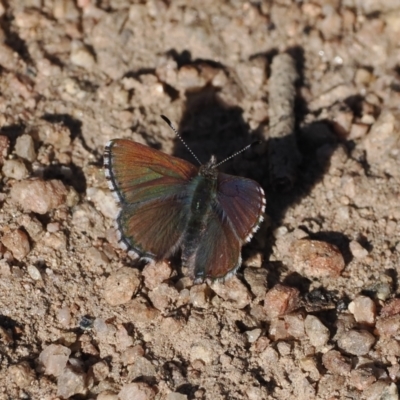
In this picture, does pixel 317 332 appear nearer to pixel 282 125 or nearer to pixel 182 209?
pixel 182 209

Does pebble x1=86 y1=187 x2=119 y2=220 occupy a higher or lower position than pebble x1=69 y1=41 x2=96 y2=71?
lower

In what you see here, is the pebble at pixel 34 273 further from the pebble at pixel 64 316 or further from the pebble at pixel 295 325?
the pebble at pixel 295 325

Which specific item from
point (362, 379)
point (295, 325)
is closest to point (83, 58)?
point (295, 325)

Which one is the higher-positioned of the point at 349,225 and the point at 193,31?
the point at 193,31

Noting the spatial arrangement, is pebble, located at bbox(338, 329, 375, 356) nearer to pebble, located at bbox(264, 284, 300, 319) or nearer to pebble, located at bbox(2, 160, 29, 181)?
pebble, located at bbox(264, 284, 300, 319)

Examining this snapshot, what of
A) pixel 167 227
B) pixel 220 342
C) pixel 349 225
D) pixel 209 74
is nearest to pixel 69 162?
pixel 167 227

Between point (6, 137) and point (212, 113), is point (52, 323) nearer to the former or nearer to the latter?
point (6, 137)

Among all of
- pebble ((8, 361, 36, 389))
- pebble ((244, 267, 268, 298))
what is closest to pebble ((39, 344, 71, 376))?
pebble ((8, 361, 36, 389))
